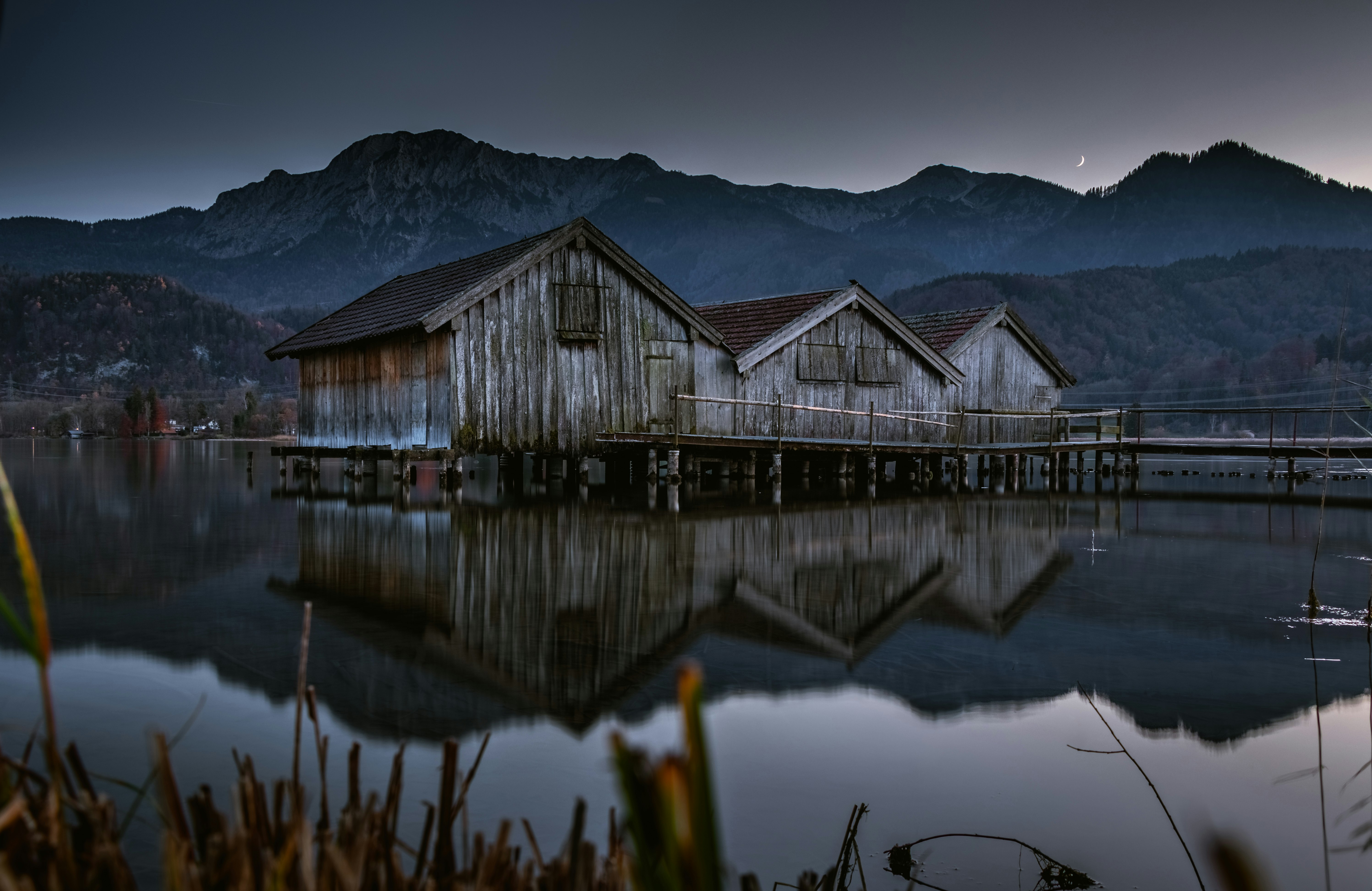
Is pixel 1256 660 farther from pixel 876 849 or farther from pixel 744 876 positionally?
pixel 744 876

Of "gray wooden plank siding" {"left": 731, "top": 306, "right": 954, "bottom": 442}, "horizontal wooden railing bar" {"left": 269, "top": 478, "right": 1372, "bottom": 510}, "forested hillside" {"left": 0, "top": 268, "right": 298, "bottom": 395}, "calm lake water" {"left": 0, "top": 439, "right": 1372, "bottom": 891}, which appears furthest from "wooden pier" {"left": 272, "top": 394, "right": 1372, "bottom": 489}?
"forested hillside" {"left": 0, "top": 268, "right": 298, "bottom": 395}

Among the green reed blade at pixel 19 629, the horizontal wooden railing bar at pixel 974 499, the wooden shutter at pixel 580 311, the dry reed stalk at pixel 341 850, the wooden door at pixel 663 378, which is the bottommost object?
the horizontal wooden railing bar at pixel 974 499

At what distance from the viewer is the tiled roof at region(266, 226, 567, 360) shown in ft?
75.6

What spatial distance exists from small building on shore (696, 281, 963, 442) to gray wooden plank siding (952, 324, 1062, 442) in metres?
1.59

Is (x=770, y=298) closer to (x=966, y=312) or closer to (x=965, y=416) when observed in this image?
(x=965, y=416)

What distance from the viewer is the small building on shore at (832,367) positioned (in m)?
26.9

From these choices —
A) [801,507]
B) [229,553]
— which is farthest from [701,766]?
[801,507]

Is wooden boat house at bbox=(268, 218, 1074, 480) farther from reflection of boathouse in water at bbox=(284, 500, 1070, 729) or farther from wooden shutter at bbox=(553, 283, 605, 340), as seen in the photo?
reflection of boathouse in water at bbox=(284, 500, 1070, 729)

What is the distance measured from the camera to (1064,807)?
4.25 meters

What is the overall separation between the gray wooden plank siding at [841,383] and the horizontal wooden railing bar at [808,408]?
16cm

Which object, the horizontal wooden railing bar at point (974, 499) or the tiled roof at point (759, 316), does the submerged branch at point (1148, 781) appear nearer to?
the horizontal wooden railing bar at point (974, 499)

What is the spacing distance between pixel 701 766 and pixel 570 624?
667cm

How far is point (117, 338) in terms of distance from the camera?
496ft

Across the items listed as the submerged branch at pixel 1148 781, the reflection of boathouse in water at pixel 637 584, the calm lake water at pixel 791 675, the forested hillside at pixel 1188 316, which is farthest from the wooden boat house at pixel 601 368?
the forested hillside at pixel 1188 316
